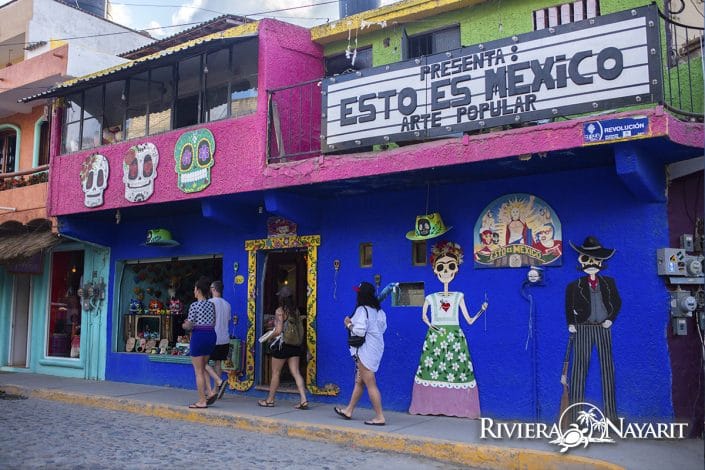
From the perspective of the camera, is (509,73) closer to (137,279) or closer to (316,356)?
(316,356)

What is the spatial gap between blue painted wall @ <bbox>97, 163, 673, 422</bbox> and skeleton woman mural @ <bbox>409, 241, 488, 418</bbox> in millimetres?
113

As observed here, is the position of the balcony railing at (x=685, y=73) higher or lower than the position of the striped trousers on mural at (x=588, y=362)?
higher

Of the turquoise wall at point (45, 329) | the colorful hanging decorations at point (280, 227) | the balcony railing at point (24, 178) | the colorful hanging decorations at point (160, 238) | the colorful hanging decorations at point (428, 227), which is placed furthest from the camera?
the balcony railing at point (24, 178)

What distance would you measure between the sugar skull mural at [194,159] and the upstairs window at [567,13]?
5.14 m

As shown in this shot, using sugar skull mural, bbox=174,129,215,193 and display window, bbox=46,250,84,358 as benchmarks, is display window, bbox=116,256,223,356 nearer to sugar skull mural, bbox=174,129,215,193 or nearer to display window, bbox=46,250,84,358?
display window, bbox=46,250,84,358

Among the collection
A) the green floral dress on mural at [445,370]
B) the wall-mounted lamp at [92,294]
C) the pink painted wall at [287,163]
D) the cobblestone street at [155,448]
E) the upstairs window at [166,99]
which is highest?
the upstairs window at [166,99]

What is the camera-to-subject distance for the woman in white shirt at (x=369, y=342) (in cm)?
810

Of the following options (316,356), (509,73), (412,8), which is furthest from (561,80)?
(316,356)

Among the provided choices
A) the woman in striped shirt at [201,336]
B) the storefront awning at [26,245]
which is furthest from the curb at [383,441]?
the storefront awning at [26,245]

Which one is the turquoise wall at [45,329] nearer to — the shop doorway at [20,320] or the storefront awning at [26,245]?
the shop doorway at [20,320]

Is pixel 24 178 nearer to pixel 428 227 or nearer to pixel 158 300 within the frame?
pixel 158 300

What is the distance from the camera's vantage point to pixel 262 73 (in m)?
10.1

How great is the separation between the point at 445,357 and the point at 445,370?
0.55ft

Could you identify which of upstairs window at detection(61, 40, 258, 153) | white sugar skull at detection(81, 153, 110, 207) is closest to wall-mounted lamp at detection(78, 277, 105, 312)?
white sugar skull at detection(81, 153, 110, 207)
